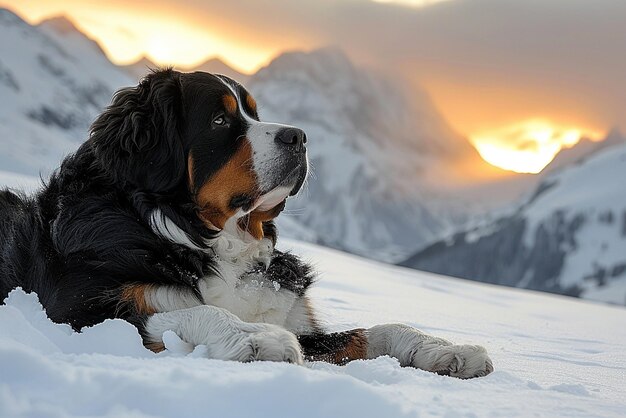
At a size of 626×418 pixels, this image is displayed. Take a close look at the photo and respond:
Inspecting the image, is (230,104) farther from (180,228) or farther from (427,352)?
(427,352)

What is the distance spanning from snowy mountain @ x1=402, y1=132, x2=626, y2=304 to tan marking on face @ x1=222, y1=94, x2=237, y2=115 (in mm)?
139247

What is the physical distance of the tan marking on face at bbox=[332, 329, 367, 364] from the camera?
4.84m

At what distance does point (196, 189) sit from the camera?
504 cm

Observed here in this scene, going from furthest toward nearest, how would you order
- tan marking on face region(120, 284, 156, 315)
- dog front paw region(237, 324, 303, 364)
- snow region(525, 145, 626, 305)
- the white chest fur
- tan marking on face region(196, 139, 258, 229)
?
snow region(525, 145, 626, 305) < tan marking on face region(196, 139, 258, 229) < the white chest fur < tan marking on face region(120, 284, 156, 315) < dog front paw region(237, 324, 303, 364)

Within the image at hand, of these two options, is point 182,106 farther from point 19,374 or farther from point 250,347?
point 19,374

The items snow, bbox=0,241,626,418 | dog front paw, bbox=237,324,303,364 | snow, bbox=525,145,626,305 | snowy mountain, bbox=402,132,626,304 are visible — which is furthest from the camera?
snowy mountain, bbox=402,132,626,304

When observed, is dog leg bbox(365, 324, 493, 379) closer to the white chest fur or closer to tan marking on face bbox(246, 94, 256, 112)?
the white chest fur

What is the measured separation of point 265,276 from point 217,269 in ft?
1.18

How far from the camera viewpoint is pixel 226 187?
4980mm

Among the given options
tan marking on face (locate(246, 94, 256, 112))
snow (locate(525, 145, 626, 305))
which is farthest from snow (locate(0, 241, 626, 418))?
snow (locate(525, 145, 626, 305))

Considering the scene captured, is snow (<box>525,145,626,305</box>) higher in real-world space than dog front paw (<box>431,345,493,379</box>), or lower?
higher

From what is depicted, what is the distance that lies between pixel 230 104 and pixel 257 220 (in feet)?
2.68

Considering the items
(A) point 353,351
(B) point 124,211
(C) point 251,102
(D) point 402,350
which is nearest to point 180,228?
(B) point 124,211

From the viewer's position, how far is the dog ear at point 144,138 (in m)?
5.01
